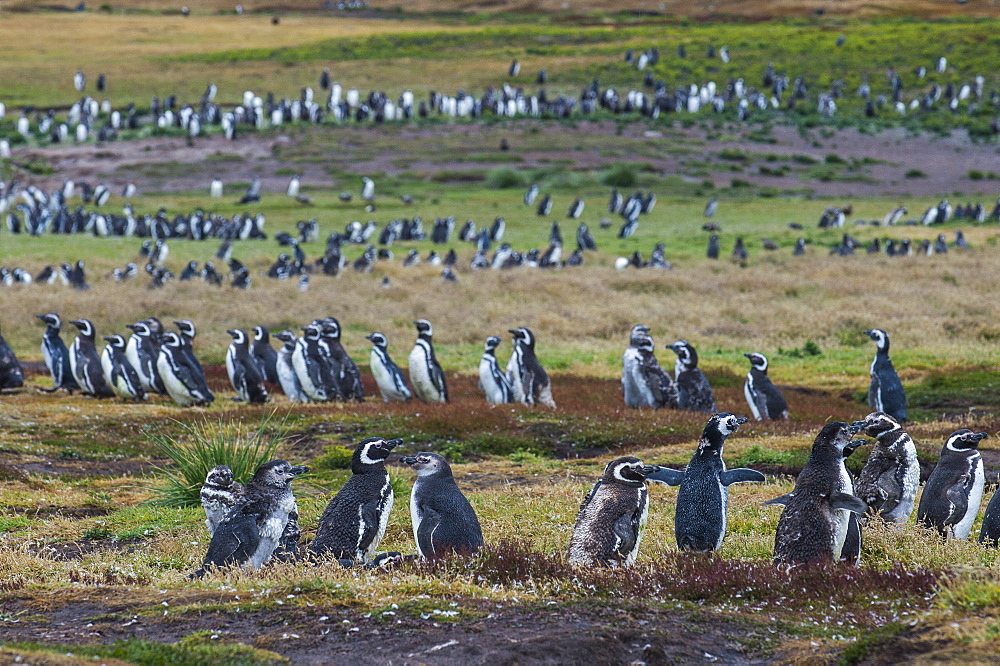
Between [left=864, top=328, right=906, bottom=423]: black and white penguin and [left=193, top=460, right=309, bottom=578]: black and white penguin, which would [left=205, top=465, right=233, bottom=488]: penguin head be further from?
[left=864, top=328, right=906, bottom=423]: black and white penguin

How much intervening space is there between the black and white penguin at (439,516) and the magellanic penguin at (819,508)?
214 centimetres

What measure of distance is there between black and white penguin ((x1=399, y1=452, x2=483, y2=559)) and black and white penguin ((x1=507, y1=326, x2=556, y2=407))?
8753 mm

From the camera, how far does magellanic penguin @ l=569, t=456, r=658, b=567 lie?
313 inches

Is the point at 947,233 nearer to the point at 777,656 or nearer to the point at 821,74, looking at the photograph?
the point at 777,656

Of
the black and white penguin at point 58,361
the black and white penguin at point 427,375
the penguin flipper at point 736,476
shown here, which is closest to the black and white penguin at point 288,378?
the black and white penguin at point 427,375

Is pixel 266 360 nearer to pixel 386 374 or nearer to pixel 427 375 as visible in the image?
pixel 386 374

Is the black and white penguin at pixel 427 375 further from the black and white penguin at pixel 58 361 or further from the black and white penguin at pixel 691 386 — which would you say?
the black and white penguin at pixel 58 361

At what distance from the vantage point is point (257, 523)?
26.6ft

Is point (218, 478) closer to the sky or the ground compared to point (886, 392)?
closer to the sky

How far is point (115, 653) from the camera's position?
18.9 ft

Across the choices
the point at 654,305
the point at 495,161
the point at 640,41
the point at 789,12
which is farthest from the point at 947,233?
the point at 789,12

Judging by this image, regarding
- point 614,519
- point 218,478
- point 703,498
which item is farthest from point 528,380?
point 614,519

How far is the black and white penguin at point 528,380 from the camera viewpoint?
17.5m

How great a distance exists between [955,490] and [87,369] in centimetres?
1367
